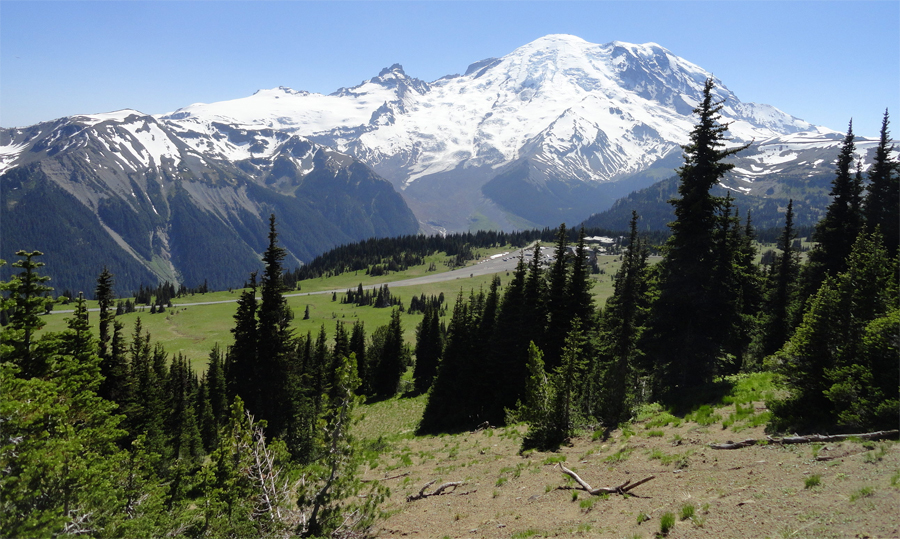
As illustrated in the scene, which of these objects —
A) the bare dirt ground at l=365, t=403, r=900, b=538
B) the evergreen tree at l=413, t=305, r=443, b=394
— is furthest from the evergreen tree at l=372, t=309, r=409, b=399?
the bare dirt ground at l=365, t=403, r=900, b=538

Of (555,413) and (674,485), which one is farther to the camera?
(555,413)

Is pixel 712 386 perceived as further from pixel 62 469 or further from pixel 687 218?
pixel 62 469

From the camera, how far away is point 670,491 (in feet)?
46.6

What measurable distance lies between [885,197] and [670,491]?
4010 centimetres

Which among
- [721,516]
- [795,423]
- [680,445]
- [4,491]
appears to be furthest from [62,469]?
[795,423]

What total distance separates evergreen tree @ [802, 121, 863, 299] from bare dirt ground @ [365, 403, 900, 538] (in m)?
24.6

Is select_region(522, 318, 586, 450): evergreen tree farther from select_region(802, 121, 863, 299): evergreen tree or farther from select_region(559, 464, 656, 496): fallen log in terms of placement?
select_region(802, 121, 863, 299): evergreen tree

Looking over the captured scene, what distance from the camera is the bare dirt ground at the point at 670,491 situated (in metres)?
10.8

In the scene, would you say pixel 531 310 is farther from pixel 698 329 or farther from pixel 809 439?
pixel 809 439

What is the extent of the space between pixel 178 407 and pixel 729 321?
186ft

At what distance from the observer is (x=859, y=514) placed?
10195mm

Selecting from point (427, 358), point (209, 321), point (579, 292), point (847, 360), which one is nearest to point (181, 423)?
point (427, 358)

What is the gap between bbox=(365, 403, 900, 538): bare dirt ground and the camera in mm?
10836

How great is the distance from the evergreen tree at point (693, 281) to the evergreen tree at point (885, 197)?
19.3 m
